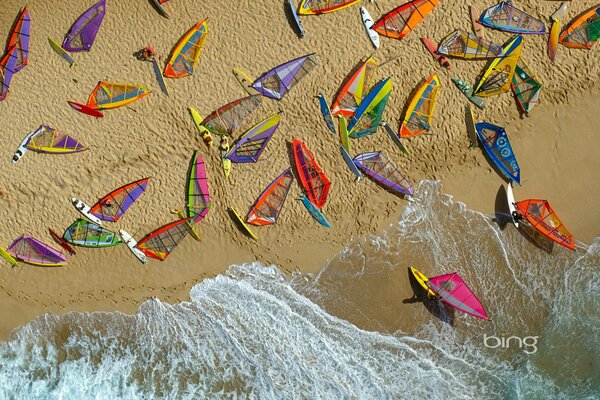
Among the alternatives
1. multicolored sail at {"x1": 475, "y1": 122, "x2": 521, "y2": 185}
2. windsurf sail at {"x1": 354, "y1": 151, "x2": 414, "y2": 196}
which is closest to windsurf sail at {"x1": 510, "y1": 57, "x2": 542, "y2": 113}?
multicolored sail at {"x1": 475, "y1": 122, "x2": 521, "y2": 185}

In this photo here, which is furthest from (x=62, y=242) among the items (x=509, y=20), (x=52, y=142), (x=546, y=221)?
(x=509, y=20)

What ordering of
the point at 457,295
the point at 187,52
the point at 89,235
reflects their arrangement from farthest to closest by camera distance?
1. the point at 89,235
2. the point at 187,52
3. the point at 457,295

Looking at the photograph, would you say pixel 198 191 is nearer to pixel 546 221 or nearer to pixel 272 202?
pixel 272 202

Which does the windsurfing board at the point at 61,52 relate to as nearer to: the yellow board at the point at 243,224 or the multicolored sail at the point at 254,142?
the multicolored sail at the point at 254,142

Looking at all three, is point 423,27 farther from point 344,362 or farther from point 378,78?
point 344,362

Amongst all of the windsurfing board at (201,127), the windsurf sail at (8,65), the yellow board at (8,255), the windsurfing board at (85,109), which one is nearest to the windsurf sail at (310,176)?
the windsurfing board at (201,127)

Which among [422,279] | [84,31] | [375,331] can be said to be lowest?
[375,331]

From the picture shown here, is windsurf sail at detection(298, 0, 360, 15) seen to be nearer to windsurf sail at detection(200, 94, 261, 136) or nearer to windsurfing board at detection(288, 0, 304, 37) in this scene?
windsurfing board at detection(288, 0, 304, 37)
